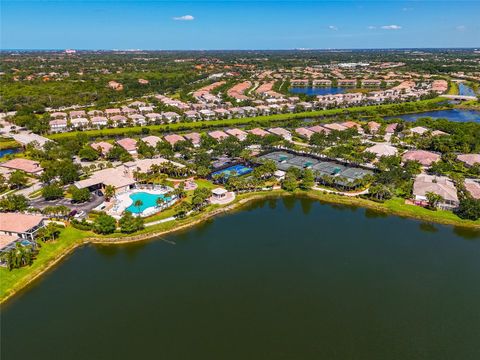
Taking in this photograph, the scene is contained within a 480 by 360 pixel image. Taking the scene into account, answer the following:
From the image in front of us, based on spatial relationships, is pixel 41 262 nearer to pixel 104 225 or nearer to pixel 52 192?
pixel 104 225

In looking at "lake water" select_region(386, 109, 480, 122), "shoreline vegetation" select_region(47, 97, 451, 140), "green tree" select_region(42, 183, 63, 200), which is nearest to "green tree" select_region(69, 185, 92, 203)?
"green tree" select_region(42, 183, 63, 200)

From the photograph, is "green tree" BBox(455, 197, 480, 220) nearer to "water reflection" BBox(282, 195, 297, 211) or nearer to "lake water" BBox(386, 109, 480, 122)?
"water reflection" BBox(282, 195, 297, 211)

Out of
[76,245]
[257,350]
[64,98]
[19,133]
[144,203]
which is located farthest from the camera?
[64,98]

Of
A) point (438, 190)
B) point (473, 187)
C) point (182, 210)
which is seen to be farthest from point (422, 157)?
point (182, 210)

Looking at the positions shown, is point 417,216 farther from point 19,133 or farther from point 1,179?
point 19,133

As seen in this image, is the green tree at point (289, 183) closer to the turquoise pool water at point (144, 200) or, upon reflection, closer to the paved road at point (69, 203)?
the turquoise pool water at point (144, 200)

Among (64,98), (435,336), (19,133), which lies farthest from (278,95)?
(435,336)

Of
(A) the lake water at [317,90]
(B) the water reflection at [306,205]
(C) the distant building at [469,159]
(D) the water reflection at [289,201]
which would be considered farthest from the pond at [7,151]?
(A) the lake water at [317,90]
